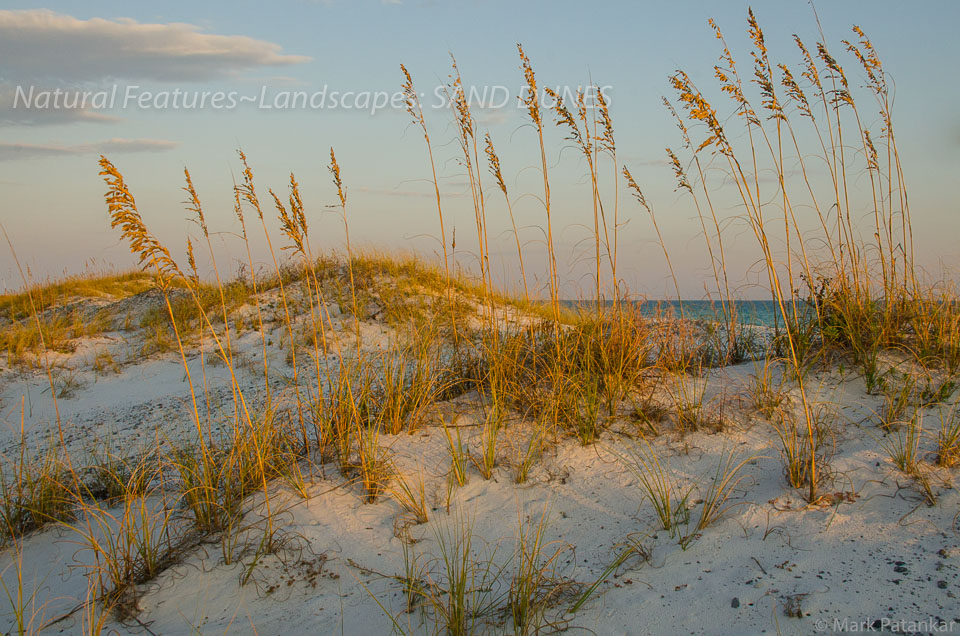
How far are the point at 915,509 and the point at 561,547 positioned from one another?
5.63 feet

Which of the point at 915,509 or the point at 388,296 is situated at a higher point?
the point at 388,296

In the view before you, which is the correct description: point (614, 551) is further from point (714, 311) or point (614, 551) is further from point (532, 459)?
point (714, 311)

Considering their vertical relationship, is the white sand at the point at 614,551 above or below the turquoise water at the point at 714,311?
below

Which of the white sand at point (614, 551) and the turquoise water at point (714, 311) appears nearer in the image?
the white sand at point (614, 551)

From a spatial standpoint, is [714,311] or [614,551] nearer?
[614,551]

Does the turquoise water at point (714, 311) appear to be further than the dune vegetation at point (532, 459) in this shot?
→ Yes

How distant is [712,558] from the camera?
2.58 meters

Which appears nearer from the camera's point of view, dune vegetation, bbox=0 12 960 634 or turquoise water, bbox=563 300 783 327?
dune vegetation, bbox=0 12 960 634

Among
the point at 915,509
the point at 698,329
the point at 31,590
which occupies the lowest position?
the point at 31,590

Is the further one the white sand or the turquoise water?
the turquoise water

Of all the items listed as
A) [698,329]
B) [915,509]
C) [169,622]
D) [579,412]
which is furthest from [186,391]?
[915,509]

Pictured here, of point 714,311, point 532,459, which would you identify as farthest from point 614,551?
point 714,311

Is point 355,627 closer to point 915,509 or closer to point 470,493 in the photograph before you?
point 470,493

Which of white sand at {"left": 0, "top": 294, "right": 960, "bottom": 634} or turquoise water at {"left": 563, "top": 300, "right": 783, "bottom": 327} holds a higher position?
turquoise water at {"left": 563, "top": 300, "right": 783, "bottom": 327}
